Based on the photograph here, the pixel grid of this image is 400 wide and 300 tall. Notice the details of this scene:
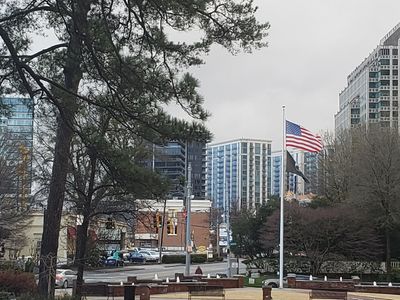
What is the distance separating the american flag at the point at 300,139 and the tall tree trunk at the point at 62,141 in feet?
66.8

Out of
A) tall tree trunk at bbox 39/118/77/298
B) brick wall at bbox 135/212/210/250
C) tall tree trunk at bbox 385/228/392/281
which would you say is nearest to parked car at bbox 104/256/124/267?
brick wall at bbox 135/212/210/250

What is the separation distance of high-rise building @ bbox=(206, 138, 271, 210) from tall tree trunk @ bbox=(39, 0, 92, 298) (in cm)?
6758

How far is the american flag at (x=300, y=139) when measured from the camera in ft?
125

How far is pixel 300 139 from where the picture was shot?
38.6 meters

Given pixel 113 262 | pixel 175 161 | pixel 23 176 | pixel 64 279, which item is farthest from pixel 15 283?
pixel 113 262

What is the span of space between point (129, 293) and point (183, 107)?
10321mm

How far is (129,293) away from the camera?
25.7 meters

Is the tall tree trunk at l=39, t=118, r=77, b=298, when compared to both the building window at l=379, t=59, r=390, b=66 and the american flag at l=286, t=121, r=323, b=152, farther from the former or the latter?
the building window at l=379, t=59, r=390, b=66

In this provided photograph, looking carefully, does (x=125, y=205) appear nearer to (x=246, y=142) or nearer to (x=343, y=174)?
(x=343, y=174)

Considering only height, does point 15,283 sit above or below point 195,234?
below

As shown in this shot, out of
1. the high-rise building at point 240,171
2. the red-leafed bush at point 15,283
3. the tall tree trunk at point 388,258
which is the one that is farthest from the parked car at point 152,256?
the red-leafed bush at point 15,283

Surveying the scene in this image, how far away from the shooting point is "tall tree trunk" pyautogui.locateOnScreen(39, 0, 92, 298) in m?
16.4

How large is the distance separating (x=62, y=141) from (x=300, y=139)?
2145 cm

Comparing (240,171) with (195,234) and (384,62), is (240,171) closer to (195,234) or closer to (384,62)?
(195,234)
